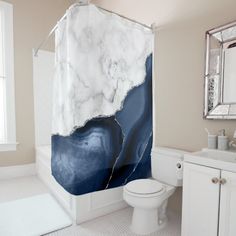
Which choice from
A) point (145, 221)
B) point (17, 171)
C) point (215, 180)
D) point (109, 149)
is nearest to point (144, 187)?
point (145, 221)

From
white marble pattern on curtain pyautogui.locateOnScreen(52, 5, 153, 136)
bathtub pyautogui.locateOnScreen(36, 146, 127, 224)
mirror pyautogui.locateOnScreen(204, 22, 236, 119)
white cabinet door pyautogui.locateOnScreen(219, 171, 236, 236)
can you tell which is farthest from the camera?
bathtub pyautogui.locateOnScreen(36, 146, 127, 224)

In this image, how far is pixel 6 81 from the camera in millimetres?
3018

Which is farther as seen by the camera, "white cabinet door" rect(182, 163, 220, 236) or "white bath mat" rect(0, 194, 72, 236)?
"white bath mat" rect(0, 194, 72, 236)

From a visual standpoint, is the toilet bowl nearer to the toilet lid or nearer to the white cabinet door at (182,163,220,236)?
the toilet lid

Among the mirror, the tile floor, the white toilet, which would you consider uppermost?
the mirror

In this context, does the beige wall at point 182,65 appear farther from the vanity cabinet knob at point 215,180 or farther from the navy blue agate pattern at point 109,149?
the vanity cabinet knob at point 215,180

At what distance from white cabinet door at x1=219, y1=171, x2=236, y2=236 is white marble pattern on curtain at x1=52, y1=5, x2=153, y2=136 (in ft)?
3.76

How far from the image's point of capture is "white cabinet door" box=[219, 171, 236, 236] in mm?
1227

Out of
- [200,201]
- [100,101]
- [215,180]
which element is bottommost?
[200,201]

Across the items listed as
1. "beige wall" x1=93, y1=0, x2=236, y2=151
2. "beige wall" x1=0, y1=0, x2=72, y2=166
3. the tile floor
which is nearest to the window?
"beige wall" x1=0, y1=0, x2=72, y2=166

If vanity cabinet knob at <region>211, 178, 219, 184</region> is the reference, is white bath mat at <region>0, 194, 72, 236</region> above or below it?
below

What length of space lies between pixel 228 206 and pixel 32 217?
5.86 feet

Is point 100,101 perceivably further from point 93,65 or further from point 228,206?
point 228,206

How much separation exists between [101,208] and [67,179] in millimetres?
503
